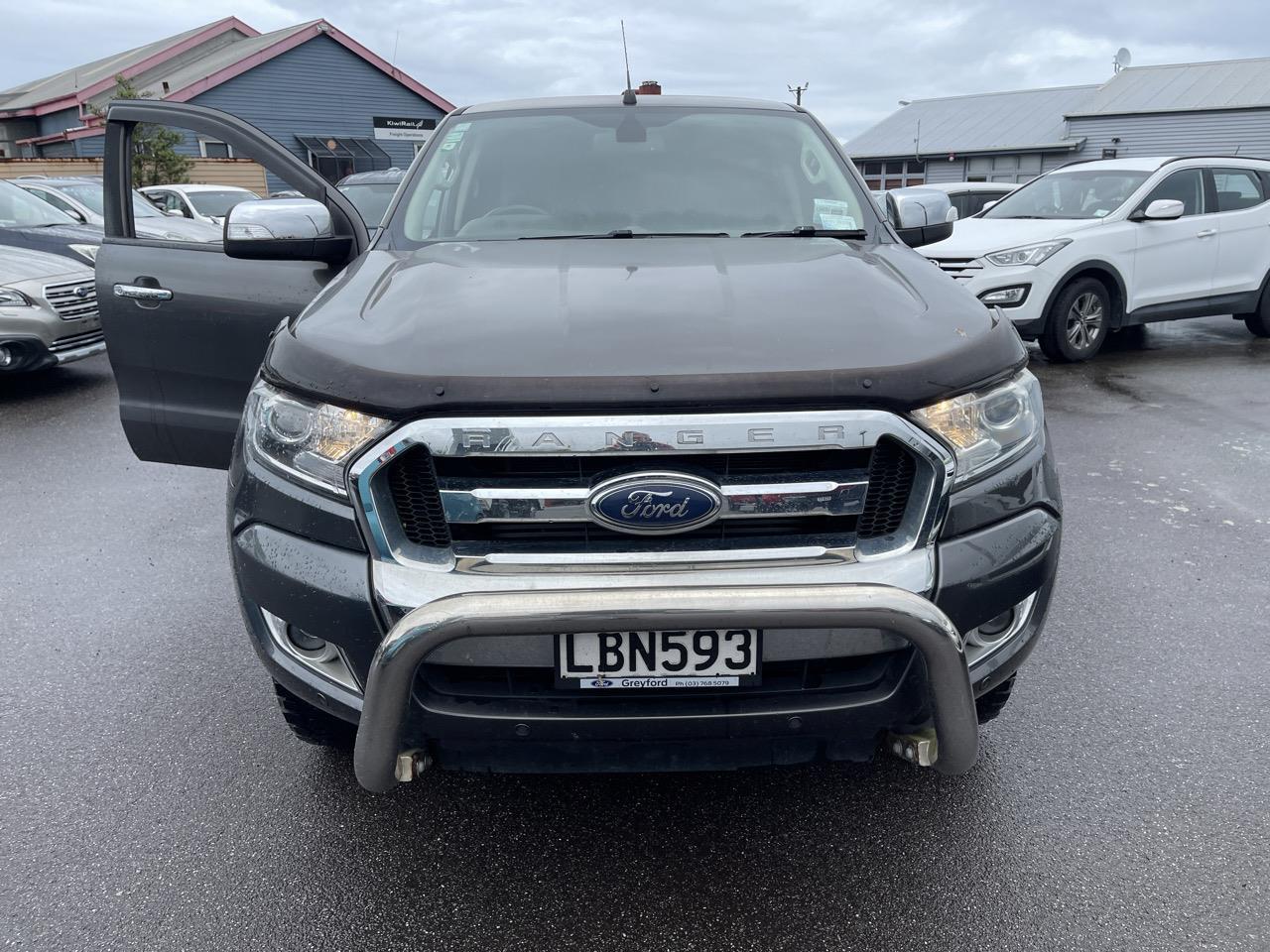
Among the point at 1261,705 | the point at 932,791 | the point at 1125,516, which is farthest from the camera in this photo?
the point at 1125,516

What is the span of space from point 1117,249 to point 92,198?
1122 centimetres

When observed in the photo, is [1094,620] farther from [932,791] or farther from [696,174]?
[696,174]

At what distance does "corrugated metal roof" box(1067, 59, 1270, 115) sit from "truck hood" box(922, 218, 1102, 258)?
99.4 feet

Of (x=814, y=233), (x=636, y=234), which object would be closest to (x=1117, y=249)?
(x=814, y=233)

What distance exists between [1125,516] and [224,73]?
2873cm

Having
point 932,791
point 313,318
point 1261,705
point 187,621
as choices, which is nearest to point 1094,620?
point 1261,705

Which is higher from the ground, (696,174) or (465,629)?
(696,174)

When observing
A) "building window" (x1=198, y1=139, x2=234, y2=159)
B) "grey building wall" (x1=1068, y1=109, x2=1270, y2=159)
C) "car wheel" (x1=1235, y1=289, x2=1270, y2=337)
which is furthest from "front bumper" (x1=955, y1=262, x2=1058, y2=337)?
"grey building wall" (x1=1068, y1=109, x2=1270, y2=159)

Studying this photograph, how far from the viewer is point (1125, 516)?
4699mm

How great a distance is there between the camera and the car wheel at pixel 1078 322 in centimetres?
832

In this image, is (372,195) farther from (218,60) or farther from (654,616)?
(218,60)

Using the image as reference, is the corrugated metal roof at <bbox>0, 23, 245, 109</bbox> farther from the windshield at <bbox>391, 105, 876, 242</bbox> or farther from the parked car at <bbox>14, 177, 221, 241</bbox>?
the windshield at <bbox>391, 105, 876, 242</bbox>

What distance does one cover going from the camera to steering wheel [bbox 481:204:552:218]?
10.7ft

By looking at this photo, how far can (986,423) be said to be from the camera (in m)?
2.13
